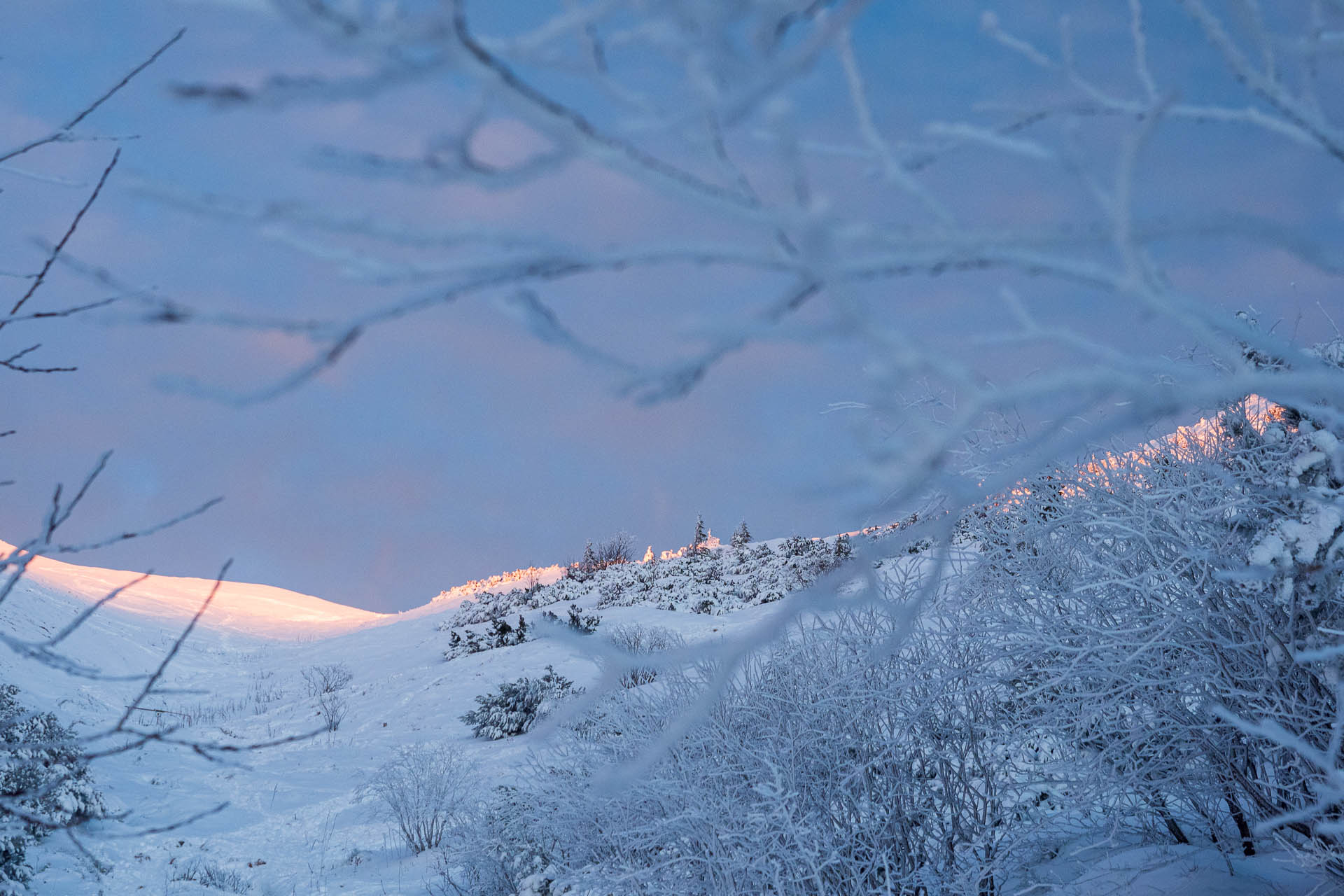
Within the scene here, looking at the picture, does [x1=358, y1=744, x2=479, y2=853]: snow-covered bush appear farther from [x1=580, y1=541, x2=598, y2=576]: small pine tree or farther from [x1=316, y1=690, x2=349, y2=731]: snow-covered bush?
[x1=580, y1=541, x2=598, y2=576]: small pine tree

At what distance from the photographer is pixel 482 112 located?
1.13 m

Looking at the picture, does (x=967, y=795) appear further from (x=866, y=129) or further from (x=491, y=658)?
(x=491, y=658)

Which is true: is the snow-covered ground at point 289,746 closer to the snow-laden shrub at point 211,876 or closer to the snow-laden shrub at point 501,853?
the snow-laden shrub at point 211,876

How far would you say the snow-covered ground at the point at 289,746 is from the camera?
16.0ft

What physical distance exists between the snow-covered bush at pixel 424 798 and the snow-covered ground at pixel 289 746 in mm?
218

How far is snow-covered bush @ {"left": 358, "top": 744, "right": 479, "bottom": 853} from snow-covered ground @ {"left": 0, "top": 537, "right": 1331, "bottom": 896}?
8.6 inches

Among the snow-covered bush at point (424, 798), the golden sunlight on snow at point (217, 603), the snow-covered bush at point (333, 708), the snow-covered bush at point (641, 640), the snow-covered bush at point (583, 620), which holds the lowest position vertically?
the snow-covered bush at point (424, 798)

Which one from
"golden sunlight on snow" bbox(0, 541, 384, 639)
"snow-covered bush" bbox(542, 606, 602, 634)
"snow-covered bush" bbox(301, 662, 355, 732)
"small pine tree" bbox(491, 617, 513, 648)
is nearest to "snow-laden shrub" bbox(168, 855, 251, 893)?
"snow-covered bush" bbox(301, 662, 355, 732)

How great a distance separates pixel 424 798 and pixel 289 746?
18.3ft

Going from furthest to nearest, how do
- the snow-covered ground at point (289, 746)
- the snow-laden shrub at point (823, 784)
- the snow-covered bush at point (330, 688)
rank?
the snow-covered bush at point (330, 688) < the snow-covered ground at point (289, 746) < the snow-laden shrub at point (823, 784)

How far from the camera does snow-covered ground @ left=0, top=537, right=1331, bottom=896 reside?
16.0 feet

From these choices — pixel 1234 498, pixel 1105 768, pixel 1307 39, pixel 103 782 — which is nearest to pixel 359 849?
pixel 103 782

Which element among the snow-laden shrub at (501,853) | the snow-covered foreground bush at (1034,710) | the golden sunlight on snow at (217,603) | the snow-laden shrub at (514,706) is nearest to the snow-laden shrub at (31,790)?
the snow-laden shrub at (501,853)

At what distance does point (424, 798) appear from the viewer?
849cm
